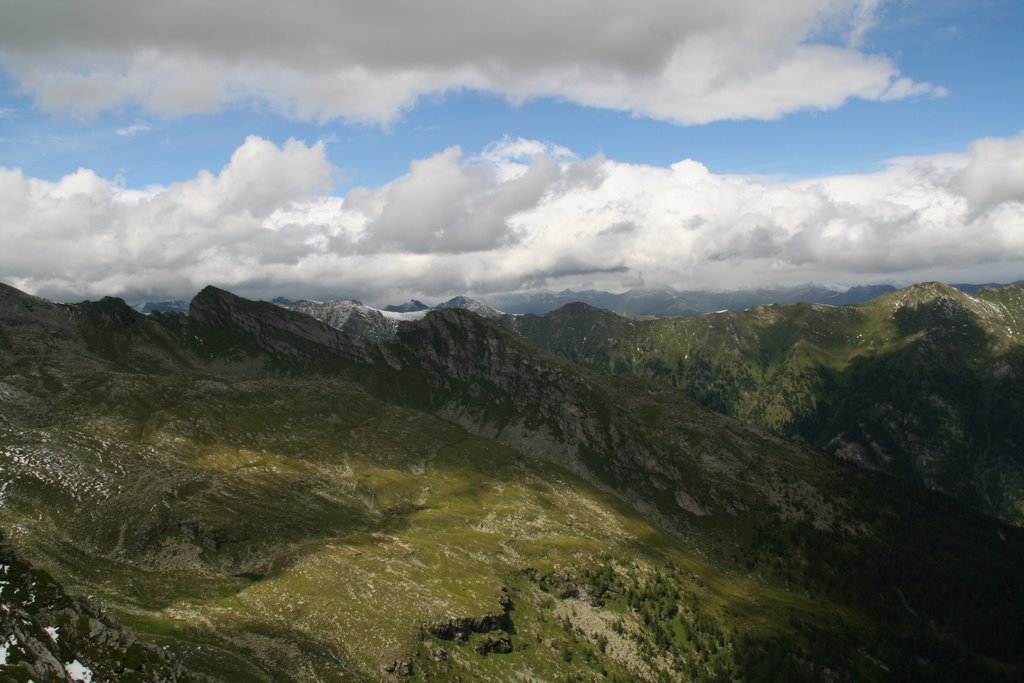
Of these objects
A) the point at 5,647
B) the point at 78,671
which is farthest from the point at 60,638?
the point at 5,647

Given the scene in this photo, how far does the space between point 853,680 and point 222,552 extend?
180304mm

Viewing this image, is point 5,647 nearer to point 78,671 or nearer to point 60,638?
point 78,671

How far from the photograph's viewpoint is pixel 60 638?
61250 mm

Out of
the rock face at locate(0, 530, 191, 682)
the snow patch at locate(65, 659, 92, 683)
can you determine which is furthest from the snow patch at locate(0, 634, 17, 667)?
the snow patch at locate(65, 659, 92, 683)

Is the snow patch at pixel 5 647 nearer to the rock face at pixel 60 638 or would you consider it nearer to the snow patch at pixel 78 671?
the rock face at pixel 60 638

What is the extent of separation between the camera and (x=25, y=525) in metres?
130

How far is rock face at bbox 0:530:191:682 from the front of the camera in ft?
178

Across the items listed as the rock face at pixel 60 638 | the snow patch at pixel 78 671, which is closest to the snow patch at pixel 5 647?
the rock face at pixel 60 638

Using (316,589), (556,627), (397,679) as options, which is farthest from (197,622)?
(556,627)

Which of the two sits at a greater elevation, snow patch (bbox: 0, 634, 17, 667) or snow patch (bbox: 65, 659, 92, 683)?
snow patch (bbox: 0, 634, 17, 667)

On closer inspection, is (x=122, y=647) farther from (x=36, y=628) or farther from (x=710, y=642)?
(x=710, y=642)

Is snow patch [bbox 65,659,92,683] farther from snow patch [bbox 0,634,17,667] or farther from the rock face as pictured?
snow patch [bbox 0,634,17,667]

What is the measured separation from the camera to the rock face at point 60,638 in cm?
5416

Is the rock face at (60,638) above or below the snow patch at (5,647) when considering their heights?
below
